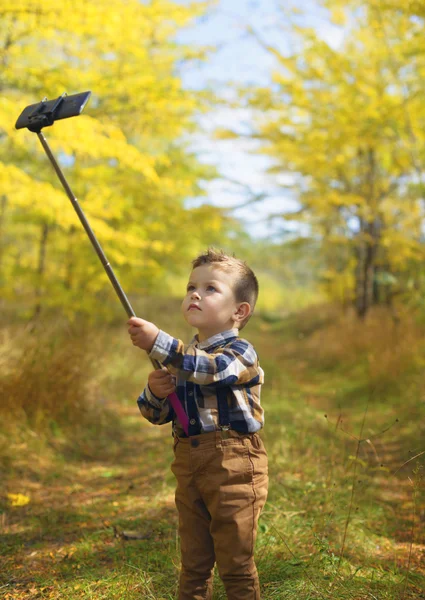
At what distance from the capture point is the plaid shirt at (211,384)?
1802 millimetres

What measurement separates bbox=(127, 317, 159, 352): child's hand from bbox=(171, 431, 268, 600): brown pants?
42 centimetres

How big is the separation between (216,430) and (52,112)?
51.8 inches

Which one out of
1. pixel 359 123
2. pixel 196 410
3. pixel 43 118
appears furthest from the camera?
pixel 359 123

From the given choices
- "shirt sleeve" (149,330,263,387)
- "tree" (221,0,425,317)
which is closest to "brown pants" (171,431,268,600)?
"shirt sleeve" (149,330,263,387)

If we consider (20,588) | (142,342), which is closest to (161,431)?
(20,588)

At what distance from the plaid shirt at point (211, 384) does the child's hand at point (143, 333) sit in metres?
0.02

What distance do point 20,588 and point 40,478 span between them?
1419 mm

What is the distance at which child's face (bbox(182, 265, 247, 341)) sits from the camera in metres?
1.98

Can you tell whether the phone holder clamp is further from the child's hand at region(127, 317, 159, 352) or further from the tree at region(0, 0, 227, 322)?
the tree at region(0, 0, 227, 322)

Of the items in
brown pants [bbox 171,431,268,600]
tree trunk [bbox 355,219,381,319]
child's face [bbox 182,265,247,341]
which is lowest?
tree trunk [bbox 355,219,381,319]

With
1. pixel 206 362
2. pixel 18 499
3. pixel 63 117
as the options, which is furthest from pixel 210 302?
pixel 18 499

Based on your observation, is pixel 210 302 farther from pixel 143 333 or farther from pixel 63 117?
pixel 63 117

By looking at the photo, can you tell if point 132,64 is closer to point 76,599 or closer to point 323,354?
point 323,354

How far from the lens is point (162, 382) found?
1.91 m
